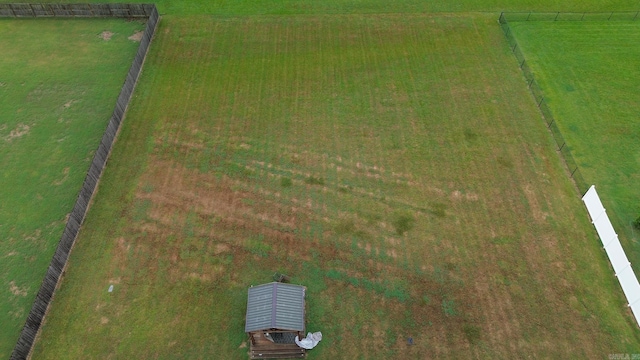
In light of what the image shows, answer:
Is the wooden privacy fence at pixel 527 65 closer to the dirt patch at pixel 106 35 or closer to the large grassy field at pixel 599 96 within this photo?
the large grassy field at pixel 599 96

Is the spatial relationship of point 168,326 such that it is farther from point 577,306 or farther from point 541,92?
point 541,92

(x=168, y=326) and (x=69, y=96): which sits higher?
(x=69, y=96)

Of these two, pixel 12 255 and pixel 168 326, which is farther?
pixel 12 255

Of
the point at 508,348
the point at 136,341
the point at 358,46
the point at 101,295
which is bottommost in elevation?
the point at 508,348

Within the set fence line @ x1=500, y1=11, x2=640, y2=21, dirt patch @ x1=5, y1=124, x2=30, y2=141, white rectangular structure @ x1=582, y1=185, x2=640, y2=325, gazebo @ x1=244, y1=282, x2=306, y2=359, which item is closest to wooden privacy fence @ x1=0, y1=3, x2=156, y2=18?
dirt patch @ x1=5, y1=124, x2=30, y2=141

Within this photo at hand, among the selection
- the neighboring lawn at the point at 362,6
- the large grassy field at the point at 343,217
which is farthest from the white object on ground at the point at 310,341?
the neighboring lawn at the point at 362,6

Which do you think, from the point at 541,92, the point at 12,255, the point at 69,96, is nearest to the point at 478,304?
the point at 541,92
